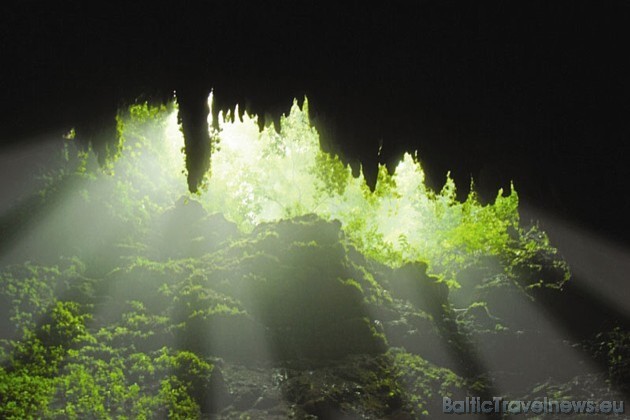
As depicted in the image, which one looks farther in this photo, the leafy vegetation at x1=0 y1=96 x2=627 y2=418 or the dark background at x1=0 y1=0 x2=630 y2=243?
the leafy vegetation at x1=0 y1=96 x2=627 y2=418

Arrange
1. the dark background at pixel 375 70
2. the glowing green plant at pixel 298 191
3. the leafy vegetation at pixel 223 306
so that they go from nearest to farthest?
the dark background at pixel 375 70 → the leafy vegetation at pixel 223 306 → the glowing green plant at pixel 298 191

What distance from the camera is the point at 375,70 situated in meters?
4.72

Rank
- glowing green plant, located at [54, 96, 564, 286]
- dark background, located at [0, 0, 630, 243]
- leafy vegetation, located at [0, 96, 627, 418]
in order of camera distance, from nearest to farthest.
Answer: dark background, located at [0, 0, 630, 243] < leafy vegetation, located at [0, 96, 627, 418] < glowing green plant, located at [54, 96, 564, 286]

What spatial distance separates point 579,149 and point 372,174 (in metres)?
2.70

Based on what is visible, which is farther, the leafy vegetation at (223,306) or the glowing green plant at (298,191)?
the glowing green plant at (298,191)

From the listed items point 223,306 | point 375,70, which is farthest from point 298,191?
point 375,70

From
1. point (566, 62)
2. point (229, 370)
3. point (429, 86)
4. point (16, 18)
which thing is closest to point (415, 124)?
point (429, 86)

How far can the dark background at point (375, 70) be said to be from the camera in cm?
401

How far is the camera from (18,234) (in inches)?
475

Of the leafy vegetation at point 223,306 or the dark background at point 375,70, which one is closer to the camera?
the dark background at point 375,70

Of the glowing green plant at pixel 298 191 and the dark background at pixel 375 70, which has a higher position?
the glowing green plant at pixel 298 191

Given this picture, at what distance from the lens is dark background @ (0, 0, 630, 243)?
13.2 ft

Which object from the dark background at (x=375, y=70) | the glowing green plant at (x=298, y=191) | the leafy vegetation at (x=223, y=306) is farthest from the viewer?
the glowing green plant at (x=298, y=191)

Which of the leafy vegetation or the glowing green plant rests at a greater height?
the glowing green plant
